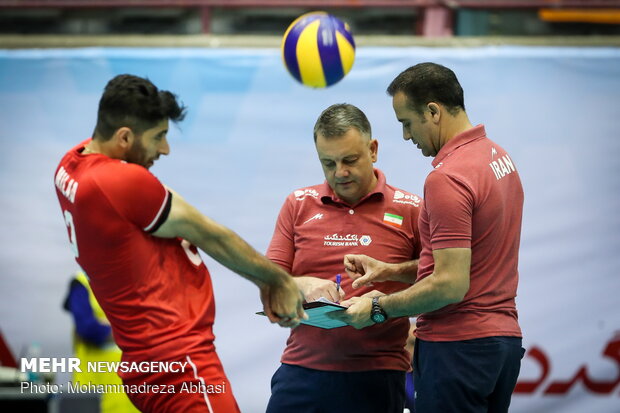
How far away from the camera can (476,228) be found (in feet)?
10.1

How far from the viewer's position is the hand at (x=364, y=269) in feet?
11.1

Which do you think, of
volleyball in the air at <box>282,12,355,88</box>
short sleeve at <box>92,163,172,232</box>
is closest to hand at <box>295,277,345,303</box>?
short sleeve at <box>92,163,172,232</box>

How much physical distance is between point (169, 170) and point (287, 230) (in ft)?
7.45

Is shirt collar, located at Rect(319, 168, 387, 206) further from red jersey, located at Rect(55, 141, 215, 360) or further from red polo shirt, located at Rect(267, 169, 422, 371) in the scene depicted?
red jersey, located at Rect(55, 141, 215, 360)

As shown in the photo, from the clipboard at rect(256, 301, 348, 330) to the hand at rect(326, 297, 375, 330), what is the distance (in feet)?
0.14

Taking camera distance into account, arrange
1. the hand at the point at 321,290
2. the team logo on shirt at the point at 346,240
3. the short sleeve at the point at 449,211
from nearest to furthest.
→ the short sleeve at the point at 449,211, the hand at the point at 321,290, the team logo on shirt at the point at 346,240

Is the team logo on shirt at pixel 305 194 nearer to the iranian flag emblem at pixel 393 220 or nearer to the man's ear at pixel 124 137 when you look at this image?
the iranian flag emblem at pixel 393 220

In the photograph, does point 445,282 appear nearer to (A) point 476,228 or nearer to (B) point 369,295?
(A) point 476,228

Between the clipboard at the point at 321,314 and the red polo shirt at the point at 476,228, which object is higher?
the red polo shirt at the point at 476,228

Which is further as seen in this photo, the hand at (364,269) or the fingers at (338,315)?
the hand at (364,269)

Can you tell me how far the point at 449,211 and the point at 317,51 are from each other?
5.68ft

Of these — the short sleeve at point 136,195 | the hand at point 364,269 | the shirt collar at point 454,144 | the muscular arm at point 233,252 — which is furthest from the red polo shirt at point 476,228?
the short sleeve at point 136,195

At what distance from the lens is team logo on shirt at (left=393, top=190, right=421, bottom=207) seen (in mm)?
3660

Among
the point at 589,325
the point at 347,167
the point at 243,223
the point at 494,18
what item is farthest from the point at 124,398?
the point at 494,18
